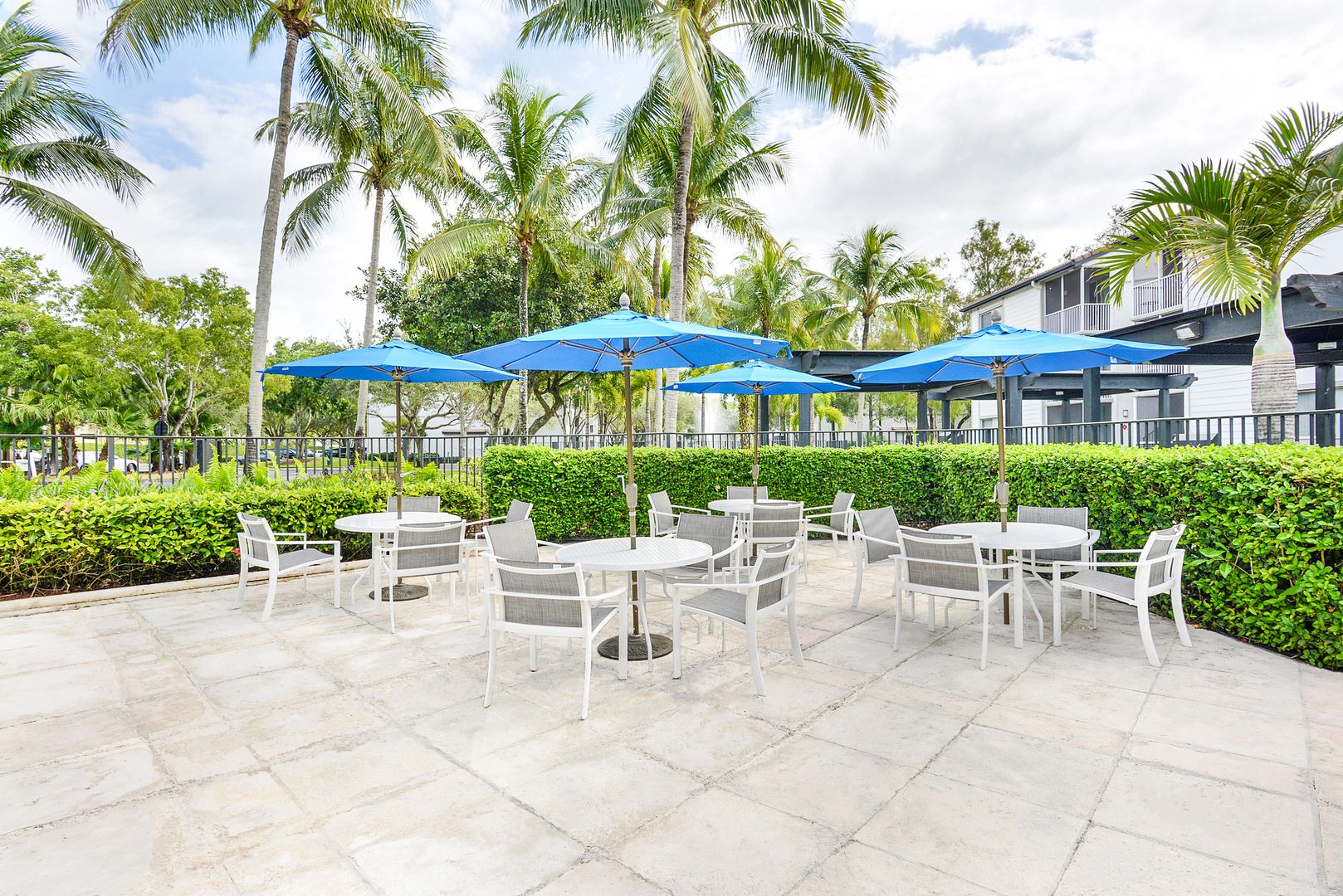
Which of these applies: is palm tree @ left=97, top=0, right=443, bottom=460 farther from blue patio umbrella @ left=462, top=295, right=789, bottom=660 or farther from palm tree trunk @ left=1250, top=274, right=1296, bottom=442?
palm tree trunk @ left=1250, top=274, right=1296, bottom=442

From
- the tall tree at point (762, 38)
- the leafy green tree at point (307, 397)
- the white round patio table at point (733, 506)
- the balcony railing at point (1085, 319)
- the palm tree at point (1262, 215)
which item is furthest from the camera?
the leafy green tree at point (307, 397)

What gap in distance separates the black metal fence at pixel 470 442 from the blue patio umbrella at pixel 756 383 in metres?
2.19

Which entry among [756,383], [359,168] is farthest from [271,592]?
[359,168]

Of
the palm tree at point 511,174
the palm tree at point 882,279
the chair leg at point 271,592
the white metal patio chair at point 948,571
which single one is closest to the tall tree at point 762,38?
the palm tree at point 511,174

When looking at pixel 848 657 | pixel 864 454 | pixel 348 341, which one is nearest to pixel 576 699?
pixel 848 657

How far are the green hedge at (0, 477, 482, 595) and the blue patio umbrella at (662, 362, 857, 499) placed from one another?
463cm

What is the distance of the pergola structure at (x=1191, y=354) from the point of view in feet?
25.9

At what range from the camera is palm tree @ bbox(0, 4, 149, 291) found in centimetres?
1216

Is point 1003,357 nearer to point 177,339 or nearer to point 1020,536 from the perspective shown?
point 1020,536

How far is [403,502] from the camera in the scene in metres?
7.48

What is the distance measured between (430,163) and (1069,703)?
13.4 metres

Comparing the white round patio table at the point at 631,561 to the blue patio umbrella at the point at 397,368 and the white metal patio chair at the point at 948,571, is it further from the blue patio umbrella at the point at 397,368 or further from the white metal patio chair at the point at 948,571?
the blue patio umbrella at the point at 397,368

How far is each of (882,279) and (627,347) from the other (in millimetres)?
22387

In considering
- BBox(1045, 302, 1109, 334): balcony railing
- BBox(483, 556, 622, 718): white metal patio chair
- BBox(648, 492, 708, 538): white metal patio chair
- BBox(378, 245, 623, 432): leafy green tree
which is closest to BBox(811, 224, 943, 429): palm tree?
BBox(1045, 302, 1109, 334): balcony railing
